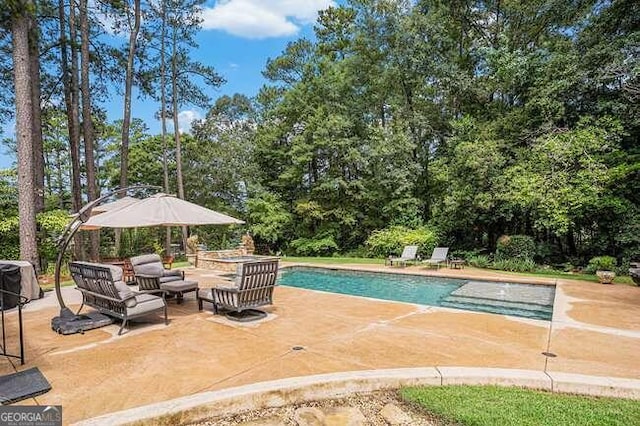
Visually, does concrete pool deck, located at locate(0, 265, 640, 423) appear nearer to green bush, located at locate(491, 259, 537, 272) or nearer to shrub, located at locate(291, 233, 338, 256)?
green bush, located at locate(491, 259, 537, 272)

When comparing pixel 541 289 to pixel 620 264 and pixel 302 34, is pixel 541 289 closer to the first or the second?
pixel 620 264

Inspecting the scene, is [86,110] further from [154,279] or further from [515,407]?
[515,407]

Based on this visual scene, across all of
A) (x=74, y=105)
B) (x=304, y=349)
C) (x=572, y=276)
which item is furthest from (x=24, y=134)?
(x=572, y=276)

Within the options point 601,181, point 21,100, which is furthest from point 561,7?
point 21,100

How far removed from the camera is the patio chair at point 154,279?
664 centimetres

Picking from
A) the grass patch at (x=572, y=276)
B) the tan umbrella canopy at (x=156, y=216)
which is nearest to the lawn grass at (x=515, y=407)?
the tan umbrella canopy at (x=156, y=216)

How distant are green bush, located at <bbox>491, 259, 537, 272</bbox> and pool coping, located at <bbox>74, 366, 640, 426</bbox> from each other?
956 centimetres

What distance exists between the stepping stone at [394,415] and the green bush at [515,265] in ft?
36.0

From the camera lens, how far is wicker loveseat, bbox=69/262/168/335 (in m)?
5.19

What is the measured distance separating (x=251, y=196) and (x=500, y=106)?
1326 centimetres

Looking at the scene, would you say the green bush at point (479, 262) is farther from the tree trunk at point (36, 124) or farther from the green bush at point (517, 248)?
the tree trunk at point (36, 124)

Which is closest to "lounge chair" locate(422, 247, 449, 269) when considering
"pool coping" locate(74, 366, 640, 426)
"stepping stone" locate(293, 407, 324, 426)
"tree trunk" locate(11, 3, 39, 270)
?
"pool coping" locate(74, 366, 640, 426)

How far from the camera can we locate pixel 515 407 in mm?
3098

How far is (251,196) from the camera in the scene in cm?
2061
